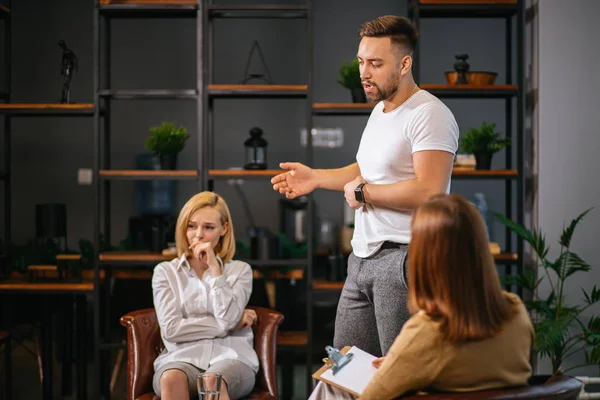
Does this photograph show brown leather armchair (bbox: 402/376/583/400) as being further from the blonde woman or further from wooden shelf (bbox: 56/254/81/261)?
wooden shelf (bbox: 56/254/81/261)

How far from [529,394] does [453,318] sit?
8.9 inches

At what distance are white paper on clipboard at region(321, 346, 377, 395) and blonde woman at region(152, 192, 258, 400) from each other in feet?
3.19

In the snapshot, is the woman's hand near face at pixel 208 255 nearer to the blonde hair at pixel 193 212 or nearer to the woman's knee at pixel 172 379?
the blonde hair at pixel 193 212

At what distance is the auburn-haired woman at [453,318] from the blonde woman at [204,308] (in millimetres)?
1364

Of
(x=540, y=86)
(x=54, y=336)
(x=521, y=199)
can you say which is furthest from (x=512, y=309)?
(x=54, y=336)

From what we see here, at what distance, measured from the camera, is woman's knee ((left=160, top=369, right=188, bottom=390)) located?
9.03 feet

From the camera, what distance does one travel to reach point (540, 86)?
431cm

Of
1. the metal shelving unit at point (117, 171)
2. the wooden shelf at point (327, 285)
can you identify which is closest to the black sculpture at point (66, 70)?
the metal shelving unit at point (117, 171)

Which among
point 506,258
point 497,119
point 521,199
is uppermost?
point 497,119

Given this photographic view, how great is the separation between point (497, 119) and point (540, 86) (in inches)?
33.5

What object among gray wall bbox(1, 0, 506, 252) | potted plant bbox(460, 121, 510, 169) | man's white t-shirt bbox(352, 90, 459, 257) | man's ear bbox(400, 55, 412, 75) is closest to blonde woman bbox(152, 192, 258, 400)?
man's white t-shirt bbox(352, 90, 459, 257)

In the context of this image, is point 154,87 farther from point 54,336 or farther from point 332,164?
point 54,336

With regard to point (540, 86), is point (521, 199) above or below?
below

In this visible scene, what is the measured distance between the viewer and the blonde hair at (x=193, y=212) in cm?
314
